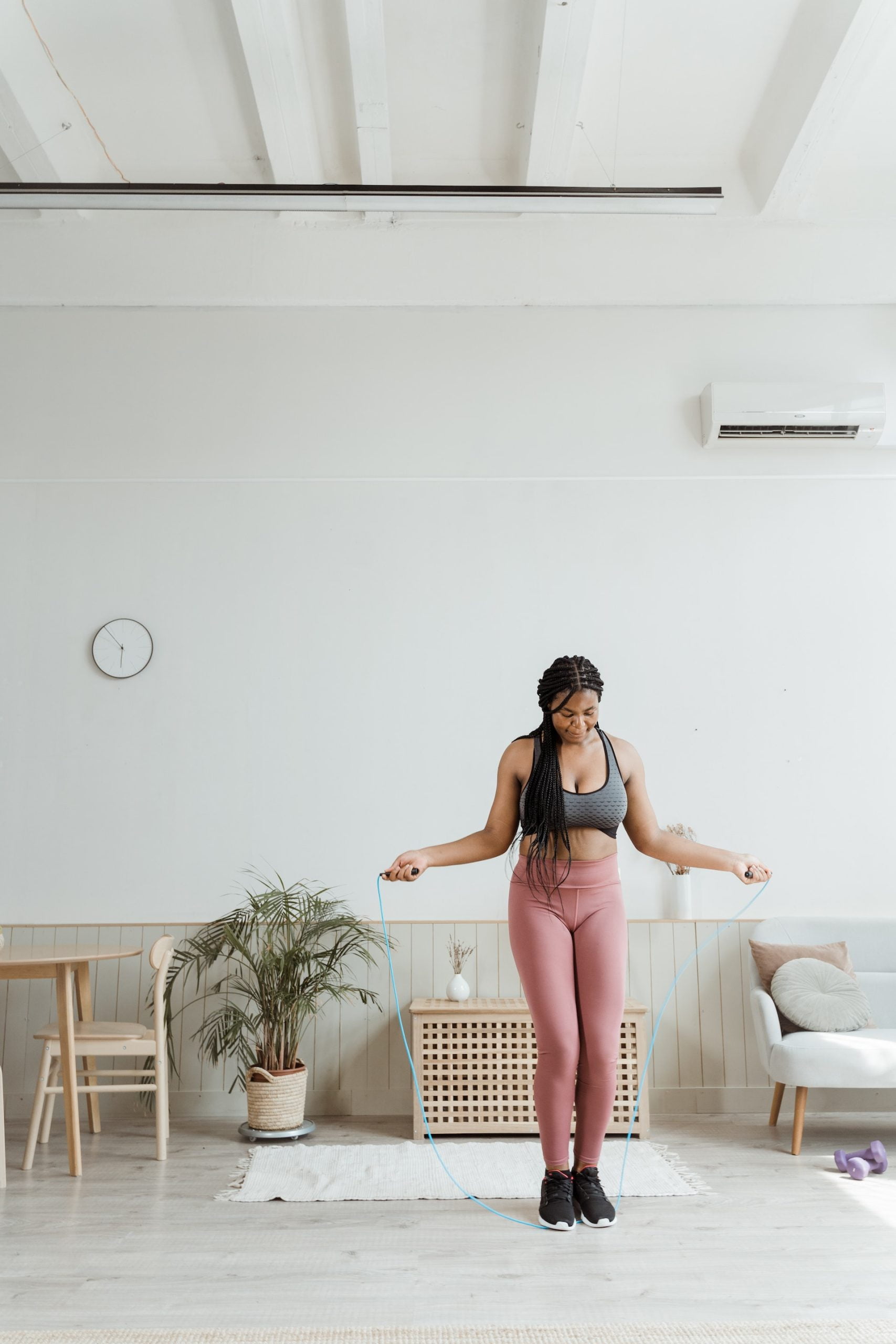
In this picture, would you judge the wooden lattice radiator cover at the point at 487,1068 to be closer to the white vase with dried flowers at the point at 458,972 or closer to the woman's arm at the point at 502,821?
the white vase with dried flowers at the point at 458,972

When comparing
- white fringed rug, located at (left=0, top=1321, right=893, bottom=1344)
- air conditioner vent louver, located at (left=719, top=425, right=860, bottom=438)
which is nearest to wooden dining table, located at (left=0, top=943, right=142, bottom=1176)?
white fringed rug, located at (left=0, top=1321, right=893, bottom=1344)

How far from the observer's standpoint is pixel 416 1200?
10.4 ft

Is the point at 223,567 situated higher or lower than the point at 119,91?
lower

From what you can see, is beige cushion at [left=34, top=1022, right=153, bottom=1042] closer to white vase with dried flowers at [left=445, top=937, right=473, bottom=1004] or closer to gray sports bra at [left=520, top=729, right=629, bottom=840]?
white vase with dried flowers at [left=445, top=937, right=473, bottom=1004]

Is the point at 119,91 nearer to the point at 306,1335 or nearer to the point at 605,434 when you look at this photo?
the point at 605,434

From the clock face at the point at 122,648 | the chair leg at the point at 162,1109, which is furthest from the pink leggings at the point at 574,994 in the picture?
the clock face at the point at 122,648

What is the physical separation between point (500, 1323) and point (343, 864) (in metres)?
2.52

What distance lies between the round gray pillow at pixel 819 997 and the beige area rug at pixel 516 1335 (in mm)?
1771

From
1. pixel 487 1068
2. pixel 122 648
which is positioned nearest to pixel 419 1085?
pixel 487 1068

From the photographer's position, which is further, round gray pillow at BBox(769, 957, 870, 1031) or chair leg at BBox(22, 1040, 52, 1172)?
round gray pillow at BBox(769, 957, 870, 1031)

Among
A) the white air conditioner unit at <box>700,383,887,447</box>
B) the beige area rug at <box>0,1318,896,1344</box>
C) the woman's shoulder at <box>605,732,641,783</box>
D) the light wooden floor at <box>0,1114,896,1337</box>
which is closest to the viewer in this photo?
the beige area rug at <box>0,1318,896,1344</box>

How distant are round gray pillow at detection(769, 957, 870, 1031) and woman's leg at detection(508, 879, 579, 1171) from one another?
1517 millimetres

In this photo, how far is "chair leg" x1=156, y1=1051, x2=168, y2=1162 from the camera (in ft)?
12.1

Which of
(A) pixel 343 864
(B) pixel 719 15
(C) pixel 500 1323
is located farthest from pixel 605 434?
(C) pixel 500 1323
